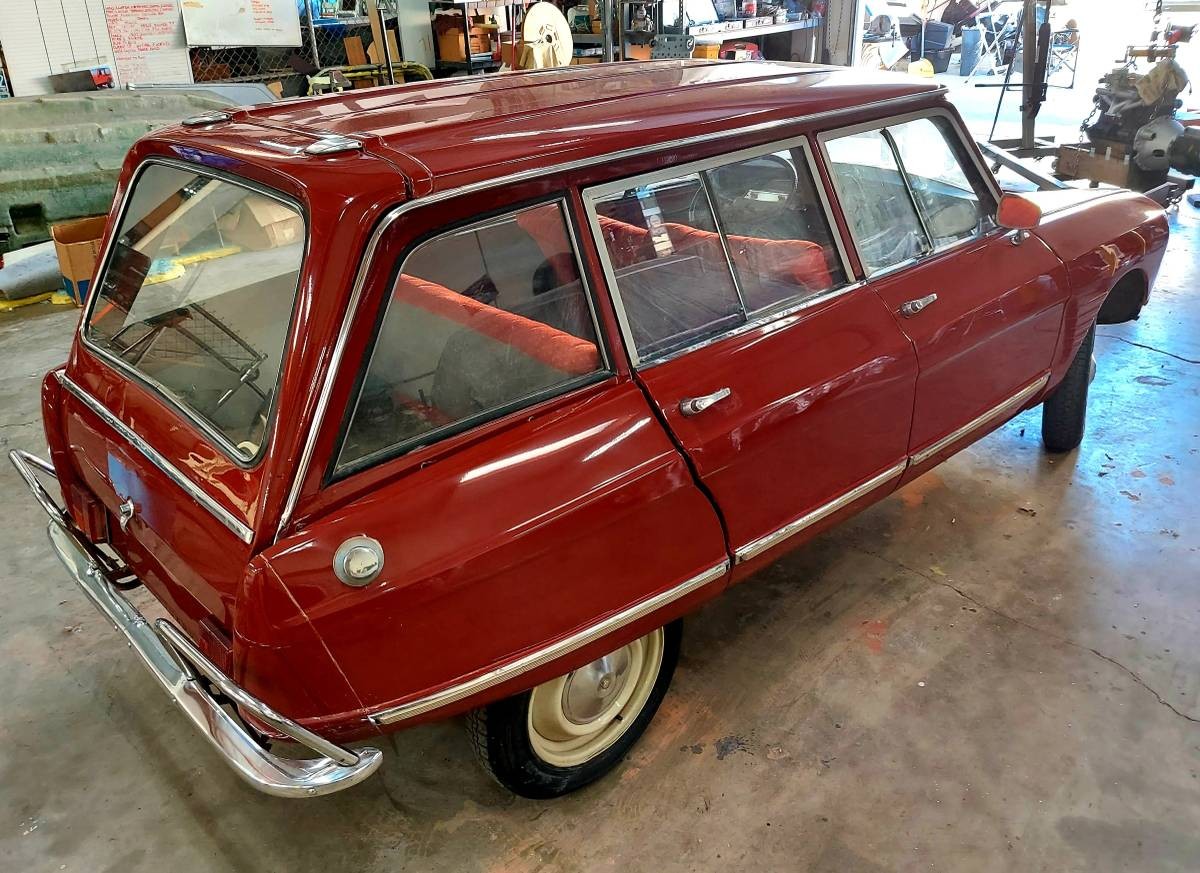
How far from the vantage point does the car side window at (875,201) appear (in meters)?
2.57

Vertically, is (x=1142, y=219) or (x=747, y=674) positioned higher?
(x=1142, y=219)

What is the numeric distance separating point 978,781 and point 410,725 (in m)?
A: 1.51

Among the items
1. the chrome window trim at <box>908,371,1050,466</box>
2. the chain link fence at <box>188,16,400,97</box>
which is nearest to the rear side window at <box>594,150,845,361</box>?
the chrome window trim at <box>908,371,1050,466</box>

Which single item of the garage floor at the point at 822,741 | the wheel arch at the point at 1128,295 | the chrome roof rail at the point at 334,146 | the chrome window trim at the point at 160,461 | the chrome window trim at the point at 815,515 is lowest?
the garage floor at the point at 822,741

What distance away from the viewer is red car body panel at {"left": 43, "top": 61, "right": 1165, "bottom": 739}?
1653 mm

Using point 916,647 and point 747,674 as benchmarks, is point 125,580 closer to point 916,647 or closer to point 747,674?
point 747,674

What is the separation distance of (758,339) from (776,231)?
1.43 feet

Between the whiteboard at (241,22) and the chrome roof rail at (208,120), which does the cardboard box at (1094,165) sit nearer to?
the whiteboard at (241,22)

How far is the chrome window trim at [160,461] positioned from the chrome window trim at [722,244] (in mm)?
909

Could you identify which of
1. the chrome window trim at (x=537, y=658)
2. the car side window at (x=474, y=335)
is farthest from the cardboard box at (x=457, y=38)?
the chrome window trim at (x=537, y=658)

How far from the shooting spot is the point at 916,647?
279cm

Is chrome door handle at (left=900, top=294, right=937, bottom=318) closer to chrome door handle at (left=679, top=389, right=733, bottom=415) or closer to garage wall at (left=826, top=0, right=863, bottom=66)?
chrome door handle at (left=679, top=389, right=733, bottom=415)

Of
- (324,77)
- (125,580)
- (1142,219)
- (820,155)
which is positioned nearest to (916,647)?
(820,155)

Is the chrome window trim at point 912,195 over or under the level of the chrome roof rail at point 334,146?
under
